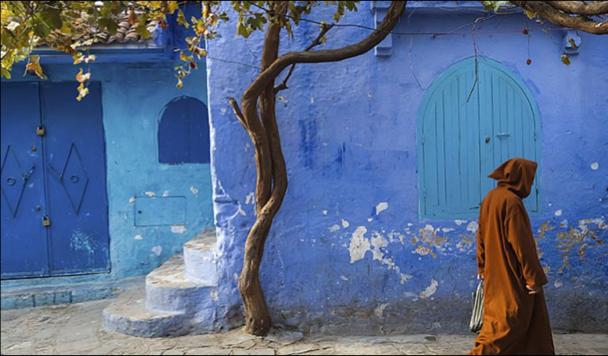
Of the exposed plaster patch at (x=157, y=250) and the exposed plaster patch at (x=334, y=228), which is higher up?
the exposed plaster patch at (x=334, y=228)

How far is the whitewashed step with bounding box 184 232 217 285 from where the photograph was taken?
5.35m

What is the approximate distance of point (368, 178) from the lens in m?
5.37

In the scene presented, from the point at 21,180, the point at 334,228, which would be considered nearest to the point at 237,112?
the point at 334,228

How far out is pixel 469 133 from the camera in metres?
5.41

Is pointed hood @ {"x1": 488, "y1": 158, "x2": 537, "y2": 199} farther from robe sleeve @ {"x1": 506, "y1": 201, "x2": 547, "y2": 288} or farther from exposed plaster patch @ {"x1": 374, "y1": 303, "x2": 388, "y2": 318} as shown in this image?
exposed plaster patch @ {"x1": 374, "y1": 303, "x2": 388, "y2": 318}

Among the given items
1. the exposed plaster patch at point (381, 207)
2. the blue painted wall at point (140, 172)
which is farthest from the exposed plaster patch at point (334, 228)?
the blue painted wall at point (140, 172)

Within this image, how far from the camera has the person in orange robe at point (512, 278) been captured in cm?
408

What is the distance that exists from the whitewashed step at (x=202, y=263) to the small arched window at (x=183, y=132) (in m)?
1.57

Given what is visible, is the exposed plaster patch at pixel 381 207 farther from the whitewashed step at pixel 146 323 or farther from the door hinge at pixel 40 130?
the door hinge at pixel 40 130

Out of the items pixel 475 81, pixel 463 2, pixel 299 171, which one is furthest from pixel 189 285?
pixel 463 2

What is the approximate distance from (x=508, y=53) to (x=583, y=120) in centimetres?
94

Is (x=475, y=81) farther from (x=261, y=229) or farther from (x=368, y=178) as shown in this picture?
(x=261, y=229)

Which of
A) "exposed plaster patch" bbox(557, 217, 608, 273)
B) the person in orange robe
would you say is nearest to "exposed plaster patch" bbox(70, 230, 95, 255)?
the person in orange robe

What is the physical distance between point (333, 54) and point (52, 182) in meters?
4.10
